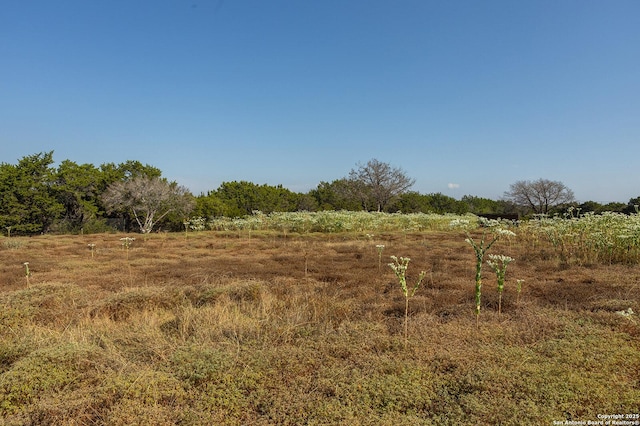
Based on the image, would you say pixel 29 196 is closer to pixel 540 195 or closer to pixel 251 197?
pixel 251 197

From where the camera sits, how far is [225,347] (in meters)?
3.27

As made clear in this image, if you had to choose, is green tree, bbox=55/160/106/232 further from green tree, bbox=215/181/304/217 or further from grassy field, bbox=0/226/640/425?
grassy field, bbox=0/226/640/425

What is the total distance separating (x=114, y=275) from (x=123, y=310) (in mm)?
3184

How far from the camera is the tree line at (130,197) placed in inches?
835

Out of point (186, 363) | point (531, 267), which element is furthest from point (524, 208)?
point (186, 363)

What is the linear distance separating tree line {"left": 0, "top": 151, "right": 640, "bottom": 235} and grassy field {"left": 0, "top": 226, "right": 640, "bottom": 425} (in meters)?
13.2

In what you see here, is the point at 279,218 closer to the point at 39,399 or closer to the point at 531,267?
the point at 531,267

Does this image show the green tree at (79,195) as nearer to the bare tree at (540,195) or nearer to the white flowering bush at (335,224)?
the white flowering bush at (335,224)

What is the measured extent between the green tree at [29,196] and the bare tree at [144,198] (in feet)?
10.0

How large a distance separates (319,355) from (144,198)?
22.6 meters

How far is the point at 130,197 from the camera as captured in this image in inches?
890

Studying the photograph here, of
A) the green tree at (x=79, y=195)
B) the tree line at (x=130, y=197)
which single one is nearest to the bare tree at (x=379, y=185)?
the tree line at (x=130, y=197)

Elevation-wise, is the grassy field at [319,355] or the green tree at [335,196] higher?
the green tree at [335,196]

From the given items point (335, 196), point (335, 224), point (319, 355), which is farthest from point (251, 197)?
point (319, 355)
